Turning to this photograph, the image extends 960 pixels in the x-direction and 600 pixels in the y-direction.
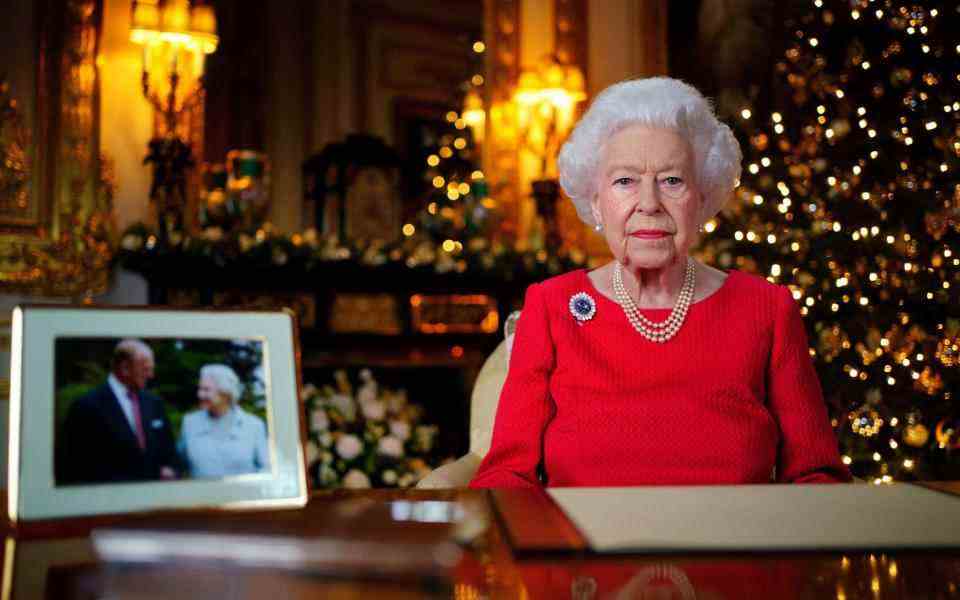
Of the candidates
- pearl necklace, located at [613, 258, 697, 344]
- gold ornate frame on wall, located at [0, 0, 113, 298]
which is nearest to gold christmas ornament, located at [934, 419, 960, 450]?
pearl necklace, located at [613, 258, 697, 344]

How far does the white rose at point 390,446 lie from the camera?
3508 mm

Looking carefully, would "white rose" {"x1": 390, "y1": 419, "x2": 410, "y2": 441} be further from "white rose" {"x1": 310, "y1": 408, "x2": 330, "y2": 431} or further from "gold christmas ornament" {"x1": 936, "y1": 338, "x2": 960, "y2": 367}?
"gold christmas ornament" {"x1": 936, "y1": 338, "x2": 960, "y2": 367}

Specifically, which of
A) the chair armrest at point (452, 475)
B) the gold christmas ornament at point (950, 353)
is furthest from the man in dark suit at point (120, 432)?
the gold christmas ornament at point (950, 353)

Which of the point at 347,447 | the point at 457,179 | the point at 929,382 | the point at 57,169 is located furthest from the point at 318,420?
the point at 457,179

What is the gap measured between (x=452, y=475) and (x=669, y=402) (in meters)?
0.54

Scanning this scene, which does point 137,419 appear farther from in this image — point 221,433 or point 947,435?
point 947,435

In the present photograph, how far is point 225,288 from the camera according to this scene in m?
5.13

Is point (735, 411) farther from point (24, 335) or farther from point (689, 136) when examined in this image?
point (24, 335)

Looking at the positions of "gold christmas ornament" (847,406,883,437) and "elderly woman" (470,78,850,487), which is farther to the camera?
"gold christmas ornament" (847,406,883,437)

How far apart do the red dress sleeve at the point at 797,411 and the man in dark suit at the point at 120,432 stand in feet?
3.60

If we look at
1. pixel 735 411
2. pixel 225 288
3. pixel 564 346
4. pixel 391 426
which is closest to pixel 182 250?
pixel 225 288

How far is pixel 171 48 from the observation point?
5234mm

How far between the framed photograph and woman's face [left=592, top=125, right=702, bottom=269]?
2.86 feet

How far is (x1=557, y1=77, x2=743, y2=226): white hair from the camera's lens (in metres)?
1.75
